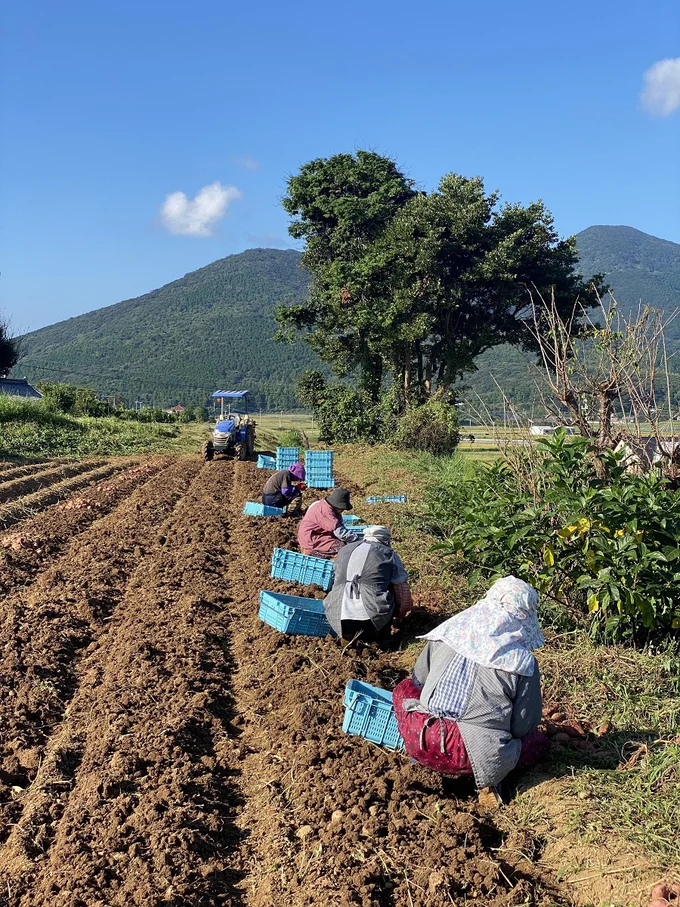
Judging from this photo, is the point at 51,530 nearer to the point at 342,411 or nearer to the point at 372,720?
the point at 372,720

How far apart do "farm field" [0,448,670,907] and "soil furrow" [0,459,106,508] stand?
5993mm

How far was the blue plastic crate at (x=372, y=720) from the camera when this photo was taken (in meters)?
4.21

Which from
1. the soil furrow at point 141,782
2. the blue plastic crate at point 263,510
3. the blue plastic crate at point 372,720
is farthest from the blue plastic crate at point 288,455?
the blue plastic crate at point 372,720

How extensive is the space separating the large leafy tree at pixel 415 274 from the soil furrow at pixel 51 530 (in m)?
9.92

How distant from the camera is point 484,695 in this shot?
12.2ft

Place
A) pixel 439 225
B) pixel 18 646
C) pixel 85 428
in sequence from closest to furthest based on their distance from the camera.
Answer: pixel 18 646 → pixel 439 225 → pixel 85 428

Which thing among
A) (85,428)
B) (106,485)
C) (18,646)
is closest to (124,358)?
(85,428)

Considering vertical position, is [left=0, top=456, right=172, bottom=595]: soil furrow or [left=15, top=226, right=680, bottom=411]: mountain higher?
[left=15, top=226, right=680, bottom=411]: mountain

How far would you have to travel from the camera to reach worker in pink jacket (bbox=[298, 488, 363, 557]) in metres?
7.42

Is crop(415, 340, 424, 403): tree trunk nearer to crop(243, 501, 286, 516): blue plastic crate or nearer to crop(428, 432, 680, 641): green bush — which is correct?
crop(243, 501, 286, 516): blue plastic crate

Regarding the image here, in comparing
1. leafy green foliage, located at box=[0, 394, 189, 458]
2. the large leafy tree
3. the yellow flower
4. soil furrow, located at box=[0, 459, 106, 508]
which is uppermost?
the large leafy tree

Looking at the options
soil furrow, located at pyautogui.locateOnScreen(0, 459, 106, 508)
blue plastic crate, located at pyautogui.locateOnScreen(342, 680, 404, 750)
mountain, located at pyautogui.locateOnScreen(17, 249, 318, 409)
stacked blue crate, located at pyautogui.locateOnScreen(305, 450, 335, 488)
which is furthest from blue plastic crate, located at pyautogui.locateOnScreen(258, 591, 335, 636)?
mountain, located at pyautogui.locateOnScreen(17, 249, 318, 409)

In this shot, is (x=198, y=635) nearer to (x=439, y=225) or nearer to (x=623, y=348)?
(x=623, y=348)

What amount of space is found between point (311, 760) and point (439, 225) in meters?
19.1
